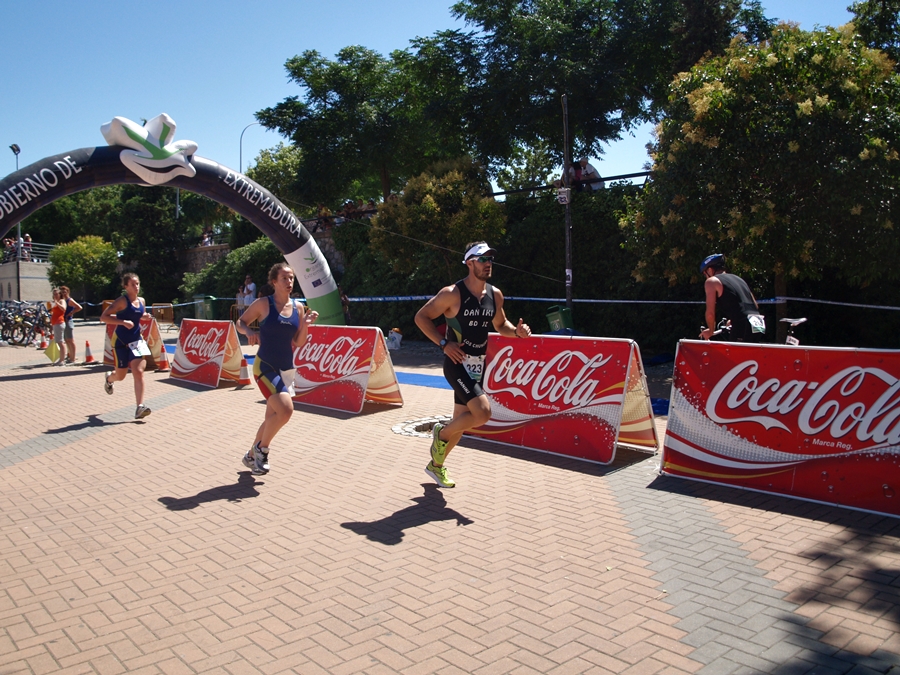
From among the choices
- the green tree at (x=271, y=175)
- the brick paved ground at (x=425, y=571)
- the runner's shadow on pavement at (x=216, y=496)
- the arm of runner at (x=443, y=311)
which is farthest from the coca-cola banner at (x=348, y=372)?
the green tree at (x=271, y=175)

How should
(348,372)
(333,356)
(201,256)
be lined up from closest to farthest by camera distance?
(348,372)
(333,356)
(201,256)

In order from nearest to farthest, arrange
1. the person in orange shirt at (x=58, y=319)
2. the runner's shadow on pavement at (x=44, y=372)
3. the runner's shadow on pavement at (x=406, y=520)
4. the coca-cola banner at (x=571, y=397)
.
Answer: the runner's shadow on pavement at (x=406, y=520) < the coca-cola banner at (x=571, y=397) < the runner's shadow on pavement at (x=44, y=372) < the person in orange shirt at (x=58, y=319)

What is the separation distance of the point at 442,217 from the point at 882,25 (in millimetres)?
10158

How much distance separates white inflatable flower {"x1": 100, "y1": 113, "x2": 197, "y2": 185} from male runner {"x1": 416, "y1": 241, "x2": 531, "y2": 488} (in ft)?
38.3

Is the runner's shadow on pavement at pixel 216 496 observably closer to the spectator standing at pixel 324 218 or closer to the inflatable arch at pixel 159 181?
the inflatable arch at pixel 159 181

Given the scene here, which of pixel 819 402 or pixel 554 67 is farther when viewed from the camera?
pixel 554 67

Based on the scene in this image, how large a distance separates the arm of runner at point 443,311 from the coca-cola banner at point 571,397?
5.99ft

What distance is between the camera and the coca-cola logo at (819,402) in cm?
520

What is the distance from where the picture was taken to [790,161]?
1040 cm

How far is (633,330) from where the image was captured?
16297mm

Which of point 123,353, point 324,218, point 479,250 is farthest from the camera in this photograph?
point 324,218

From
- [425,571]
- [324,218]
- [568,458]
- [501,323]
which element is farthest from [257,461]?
[324,218]

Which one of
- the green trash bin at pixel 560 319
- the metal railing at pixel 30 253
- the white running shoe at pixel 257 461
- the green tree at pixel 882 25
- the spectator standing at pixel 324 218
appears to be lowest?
the white running shoe at pixel 257 461

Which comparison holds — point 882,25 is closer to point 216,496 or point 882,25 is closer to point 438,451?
point 438,451
